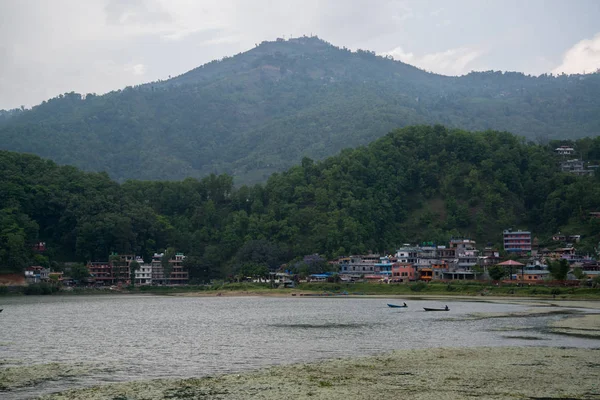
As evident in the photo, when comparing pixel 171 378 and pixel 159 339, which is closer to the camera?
pixel 171 378

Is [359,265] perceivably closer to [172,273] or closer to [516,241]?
[516,241]

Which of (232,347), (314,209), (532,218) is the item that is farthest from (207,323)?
(532,218)

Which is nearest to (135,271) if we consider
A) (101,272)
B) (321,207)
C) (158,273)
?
(158,273)

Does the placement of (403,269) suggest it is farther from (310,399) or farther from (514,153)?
(310,399)

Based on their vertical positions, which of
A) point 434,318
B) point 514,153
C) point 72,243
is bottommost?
point 434,318

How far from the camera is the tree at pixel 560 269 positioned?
82250 millimetres

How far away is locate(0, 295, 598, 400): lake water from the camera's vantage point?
107 feet

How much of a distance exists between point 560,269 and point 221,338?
5419cm

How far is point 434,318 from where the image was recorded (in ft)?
184

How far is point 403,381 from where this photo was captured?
26.4m

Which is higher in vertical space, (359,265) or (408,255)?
(408,255)

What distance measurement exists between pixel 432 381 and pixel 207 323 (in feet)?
105

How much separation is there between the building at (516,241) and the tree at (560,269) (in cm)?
3151

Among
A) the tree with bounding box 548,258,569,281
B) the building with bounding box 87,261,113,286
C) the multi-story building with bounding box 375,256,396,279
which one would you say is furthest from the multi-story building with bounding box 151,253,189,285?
the tree with bounding box 548,258,569,281
